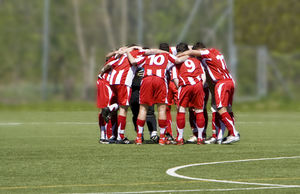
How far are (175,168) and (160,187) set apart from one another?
85.5 inches

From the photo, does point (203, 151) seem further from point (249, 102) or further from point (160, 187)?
point (249, 102)

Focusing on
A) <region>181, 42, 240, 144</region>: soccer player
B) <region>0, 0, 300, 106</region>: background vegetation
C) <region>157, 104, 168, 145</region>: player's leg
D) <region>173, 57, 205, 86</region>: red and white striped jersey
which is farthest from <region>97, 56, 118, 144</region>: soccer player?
<region>0, 0, 300, 106</region>: background vegetation

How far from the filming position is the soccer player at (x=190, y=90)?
1675 cm

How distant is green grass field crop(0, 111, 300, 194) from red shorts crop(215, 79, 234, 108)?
926mm

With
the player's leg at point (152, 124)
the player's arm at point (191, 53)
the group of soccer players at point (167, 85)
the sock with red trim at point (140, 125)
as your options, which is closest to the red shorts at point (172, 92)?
the group of soccer players at point (167, 85)

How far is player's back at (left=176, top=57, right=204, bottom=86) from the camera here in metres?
16.8

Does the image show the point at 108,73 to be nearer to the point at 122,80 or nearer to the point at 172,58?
the point at 122,80

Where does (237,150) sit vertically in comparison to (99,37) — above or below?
below

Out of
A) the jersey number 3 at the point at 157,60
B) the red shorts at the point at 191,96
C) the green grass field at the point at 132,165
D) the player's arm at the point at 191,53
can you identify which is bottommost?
the green grass field at the point at 132,165

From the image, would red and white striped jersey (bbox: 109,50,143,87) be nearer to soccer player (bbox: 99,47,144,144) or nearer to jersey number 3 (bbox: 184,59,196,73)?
soccer player (bbox: 99,47,144,144)

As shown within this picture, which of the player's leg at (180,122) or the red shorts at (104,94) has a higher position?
the red shorts at (104,94)

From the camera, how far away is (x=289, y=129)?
23672 mm

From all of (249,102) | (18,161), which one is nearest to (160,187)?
(18,161)

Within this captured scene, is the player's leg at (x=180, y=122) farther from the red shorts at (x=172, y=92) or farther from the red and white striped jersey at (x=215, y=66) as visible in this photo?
the red shorts at (x=172, y=92)
